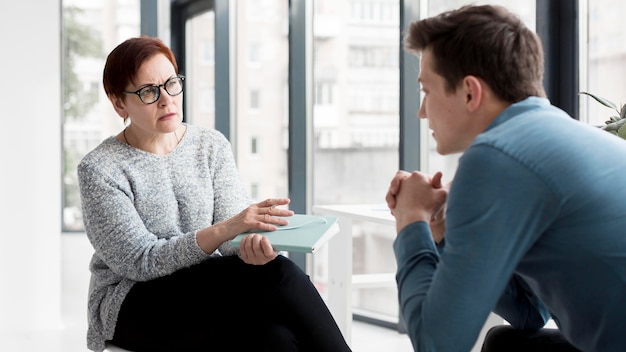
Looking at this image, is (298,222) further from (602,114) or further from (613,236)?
(602,114)

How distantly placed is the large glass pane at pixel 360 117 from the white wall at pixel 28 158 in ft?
3.88

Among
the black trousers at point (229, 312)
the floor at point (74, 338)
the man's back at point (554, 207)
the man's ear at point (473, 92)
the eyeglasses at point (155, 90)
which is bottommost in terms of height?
the floor at point (74, 338)

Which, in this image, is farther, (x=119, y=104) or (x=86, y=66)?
(x=86, y=66)

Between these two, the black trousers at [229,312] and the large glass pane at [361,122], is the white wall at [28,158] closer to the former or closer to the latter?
the large glass pane at [361,122]

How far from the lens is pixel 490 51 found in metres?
1.15

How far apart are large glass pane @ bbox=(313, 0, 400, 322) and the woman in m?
1.39

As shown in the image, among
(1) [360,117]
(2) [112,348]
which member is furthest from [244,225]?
(1) [360,117]

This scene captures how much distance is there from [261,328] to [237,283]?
0.44 ft

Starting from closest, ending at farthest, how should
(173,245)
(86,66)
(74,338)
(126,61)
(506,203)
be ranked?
1. (506,203)
2. (173,245)
3. (126,61)
4. (74,338)
5. (86,66)

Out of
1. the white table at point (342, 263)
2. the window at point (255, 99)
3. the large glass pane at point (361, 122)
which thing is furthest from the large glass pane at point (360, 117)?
the white table at point (342, 263)

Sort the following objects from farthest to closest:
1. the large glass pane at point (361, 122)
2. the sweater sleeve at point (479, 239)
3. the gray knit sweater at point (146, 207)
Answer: the large glass pane at point (361, 122), the gray knit sweater at point (146, 207), the sweater sleeve at point (479, 239)

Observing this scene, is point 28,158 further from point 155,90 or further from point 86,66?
point 86,66

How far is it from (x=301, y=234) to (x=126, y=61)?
65 cm

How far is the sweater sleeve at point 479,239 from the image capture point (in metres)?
1.04
